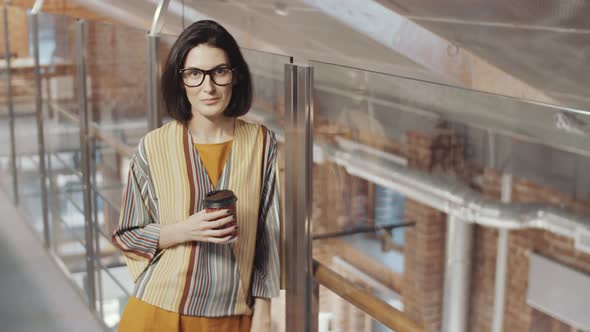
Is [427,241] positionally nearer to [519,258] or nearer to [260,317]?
[519,258]

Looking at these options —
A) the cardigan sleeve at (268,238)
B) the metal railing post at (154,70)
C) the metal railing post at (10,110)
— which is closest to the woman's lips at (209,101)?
the cardigan sleeve at (268,238)

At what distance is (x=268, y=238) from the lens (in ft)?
5.52

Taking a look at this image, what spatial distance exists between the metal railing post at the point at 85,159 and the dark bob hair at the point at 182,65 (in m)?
1.77

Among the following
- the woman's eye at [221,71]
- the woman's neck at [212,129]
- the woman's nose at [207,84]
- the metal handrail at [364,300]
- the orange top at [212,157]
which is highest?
the woman's eye at [221,71]

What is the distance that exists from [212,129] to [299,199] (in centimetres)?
28

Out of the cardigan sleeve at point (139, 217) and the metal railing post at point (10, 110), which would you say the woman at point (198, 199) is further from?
the metal railing post at point (10, 110)

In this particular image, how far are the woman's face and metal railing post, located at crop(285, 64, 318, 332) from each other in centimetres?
20

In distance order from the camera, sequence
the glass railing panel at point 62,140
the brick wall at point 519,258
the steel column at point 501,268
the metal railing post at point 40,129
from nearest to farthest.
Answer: the brick wall at point 519,258 < the steel column at point 501,268 < the glass railing panel at point 62,140 < the metal railing post at point 40,129

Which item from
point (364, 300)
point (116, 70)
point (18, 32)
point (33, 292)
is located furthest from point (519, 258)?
point (18, 32)

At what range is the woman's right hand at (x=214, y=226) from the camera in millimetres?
1488

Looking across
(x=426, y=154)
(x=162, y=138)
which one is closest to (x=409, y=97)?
(x=426, y=154)

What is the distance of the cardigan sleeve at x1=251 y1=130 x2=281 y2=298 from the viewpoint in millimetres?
1639

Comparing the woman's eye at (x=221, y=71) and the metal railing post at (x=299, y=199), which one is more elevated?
the woman's eye at (x=221, y=71)

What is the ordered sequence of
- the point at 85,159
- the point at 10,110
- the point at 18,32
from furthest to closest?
the point at 10,110, the point at 18,32, the point at 85,159
